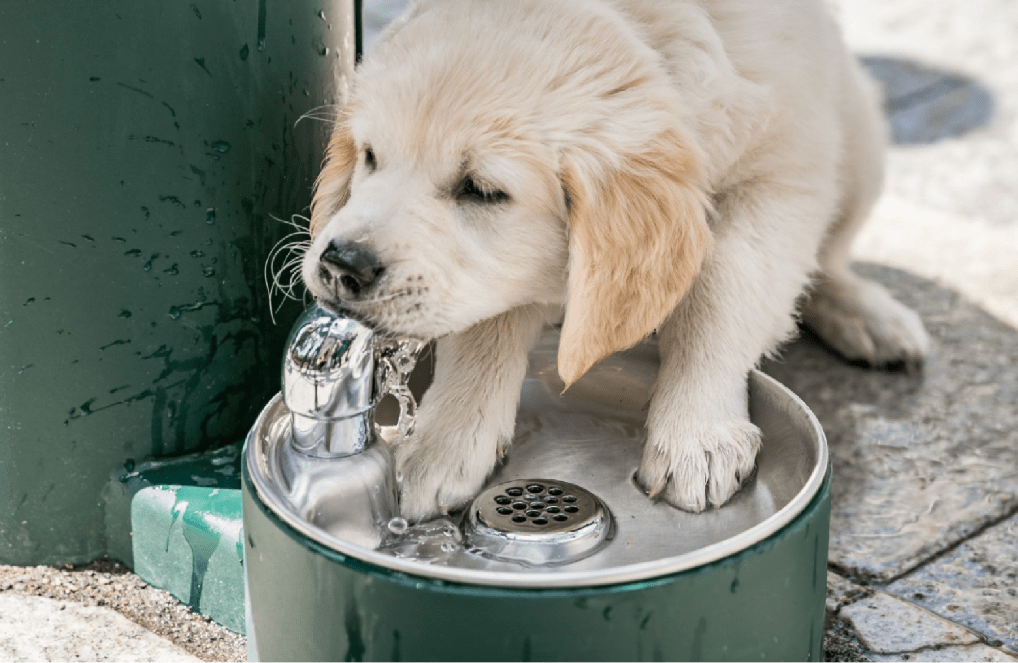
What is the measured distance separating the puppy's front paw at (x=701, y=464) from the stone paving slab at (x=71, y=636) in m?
0.73

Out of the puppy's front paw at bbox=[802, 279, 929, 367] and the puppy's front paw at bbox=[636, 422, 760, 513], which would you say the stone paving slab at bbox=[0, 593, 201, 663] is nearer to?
the puppy's front paw at bbox=[636, 422, 760, 513]

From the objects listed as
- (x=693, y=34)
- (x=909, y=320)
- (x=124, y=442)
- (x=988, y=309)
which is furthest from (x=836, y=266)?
(x=124, y=442)

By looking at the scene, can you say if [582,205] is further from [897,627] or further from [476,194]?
[897,627]

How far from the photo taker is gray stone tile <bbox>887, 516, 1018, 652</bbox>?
64.2 inches

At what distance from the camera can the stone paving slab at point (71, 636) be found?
156 centimetres

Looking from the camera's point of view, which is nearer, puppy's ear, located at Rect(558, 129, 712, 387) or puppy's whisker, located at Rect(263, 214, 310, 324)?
puppy's ear, located at Rect(558, 129, 712, 387)

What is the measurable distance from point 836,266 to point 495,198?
133cm

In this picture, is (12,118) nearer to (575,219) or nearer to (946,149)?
(575,219)

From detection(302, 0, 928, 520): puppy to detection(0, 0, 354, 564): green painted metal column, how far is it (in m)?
0.23

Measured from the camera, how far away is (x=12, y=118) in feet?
4.92

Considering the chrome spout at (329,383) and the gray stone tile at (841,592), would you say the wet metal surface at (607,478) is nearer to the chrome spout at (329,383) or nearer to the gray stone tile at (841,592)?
the chrome spout at (329,383)

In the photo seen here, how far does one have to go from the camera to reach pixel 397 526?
1.39 metres

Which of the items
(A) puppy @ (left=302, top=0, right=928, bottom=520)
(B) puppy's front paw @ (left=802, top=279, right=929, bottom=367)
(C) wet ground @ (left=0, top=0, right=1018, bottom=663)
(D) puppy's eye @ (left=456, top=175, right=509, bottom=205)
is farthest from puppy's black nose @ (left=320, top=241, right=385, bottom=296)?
(B) puppy's front paw @ (left=802, top=279, right=929, bottom=367)

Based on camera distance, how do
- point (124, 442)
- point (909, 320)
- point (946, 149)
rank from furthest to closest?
point (946, 149) < point (909, 320) < point (124, 442)
